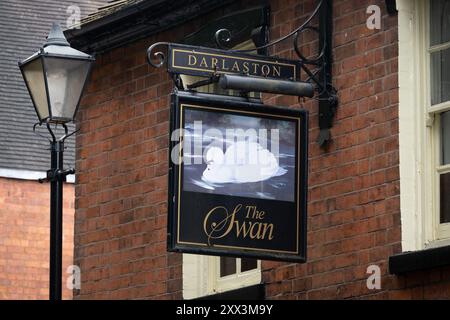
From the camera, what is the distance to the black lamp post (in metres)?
11.5

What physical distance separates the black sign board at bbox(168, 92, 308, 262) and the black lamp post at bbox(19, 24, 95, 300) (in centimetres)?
120

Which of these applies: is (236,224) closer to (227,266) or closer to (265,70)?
(265,70)

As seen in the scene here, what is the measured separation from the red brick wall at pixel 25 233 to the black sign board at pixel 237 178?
1455cm

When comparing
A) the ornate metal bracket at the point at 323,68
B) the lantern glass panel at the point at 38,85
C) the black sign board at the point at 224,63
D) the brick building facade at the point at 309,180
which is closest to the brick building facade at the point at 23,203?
the brick building facade at the point at 309,180

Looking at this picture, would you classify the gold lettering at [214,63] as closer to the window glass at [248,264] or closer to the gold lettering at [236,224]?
the gold lettering at [236,224]

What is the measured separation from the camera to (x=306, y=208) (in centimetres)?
1110

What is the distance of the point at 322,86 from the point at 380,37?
61 cm

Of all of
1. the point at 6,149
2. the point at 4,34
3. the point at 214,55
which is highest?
the point at 4,34

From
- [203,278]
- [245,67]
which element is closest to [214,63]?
[245,67]

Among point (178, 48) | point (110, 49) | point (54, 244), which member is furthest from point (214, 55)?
point (110, 49)

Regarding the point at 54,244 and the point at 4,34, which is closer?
the point at 54,244

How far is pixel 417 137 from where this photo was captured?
440 inches

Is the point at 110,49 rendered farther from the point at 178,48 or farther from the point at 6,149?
the point at 6,149

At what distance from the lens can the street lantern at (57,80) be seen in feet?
38.0
